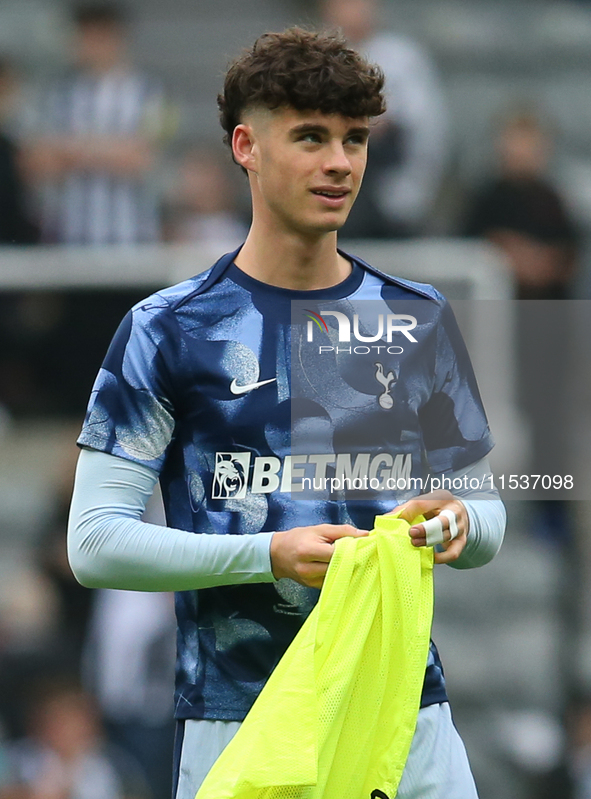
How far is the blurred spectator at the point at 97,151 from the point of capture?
6.60m

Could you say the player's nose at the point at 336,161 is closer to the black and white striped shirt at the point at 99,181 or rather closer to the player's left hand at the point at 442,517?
the player's left hand at the point at 442,517

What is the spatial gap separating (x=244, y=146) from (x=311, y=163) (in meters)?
0.19

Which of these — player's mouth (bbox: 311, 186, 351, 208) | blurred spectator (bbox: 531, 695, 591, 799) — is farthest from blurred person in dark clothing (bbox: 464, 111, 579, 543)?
player's mouth (bbox: 311, 186, 351, 208)

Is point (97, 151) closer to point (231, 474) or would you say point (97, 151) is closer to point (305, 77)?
point (305, 77)

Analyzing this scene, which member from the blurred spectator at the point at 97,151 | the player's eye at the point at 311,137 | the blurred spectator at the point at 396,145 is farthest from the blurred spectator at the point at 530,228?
the player's eye at the point at 311,137

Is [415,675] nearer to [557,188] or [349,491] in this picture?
[349,491]

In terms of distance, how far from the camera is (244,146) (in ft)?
8.62

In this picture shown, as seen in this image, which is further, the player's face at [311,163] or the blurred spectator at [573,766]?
the blurred spectator at [573,766]

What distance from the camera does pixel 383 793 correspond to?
93.8 inches

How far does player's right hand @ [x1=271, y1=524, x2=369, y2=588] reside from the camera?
233 cm

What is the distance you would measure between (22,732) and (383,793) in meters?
3.89

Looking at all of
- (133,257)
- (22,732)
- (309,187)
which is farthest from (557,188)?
(309,187)

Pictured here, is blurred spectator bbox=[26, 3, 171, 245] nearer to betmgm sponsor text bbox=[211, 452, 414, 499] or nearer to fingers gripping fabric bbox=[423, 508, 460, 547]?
betmgm sponsor text bbox=[211, 452, 414, 499]

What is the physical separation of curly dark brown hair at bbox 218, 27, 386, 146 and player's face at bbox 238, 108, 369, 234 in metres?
0.02
